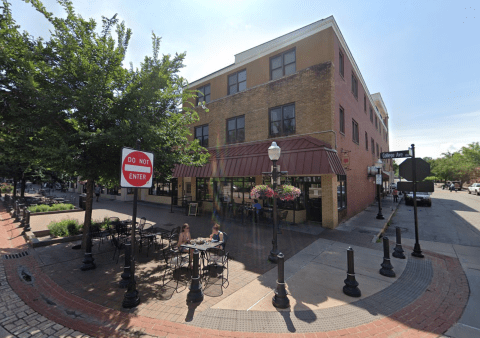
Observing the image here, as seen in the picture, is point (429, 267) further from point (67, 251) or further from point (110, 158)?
point (67, 251)

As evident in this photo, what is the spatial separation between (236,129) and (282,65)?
5.25 metres

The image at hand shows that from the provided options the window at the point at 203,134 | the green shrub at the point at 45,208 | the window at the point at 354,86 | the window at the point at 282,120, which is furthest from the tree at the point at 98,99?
the window at the point at 354,86

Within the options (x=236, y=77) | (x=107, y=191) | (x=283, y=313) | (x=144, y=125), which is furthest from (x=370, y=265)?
(x=107, y=191)

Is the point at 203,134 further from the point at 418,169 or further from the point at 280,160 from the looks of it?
the point at 418,169

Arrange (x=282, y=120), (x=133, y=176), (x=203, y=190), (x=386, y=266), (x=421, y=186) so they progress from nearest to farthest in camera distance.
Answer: (x=133, y=176)
(x=386, y=266)
(x=421, y=186)
(x=282, y=120)
(x=203, y=190)

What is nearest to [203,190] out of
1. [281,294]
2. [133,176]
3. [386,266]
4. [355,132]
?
[355,132]

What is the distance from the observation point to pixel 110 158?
25.7ft

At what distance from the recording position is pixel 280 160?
39.7 ft

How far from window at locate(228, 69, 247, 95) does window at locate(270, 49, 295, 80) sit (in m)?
2.36

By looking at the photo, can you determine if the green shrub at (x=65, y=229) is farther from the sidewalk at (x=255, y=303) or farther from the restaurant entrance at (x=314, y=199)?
the restaurant entrance at (x=314, y=199)

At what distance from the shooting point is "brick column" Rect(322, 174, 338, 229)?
11.8 metres

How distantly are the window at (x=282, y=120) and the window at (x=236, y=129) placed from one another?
2.42m

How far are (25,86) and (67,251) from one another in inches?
227

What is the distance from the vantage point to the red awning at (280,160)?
10.8 m
